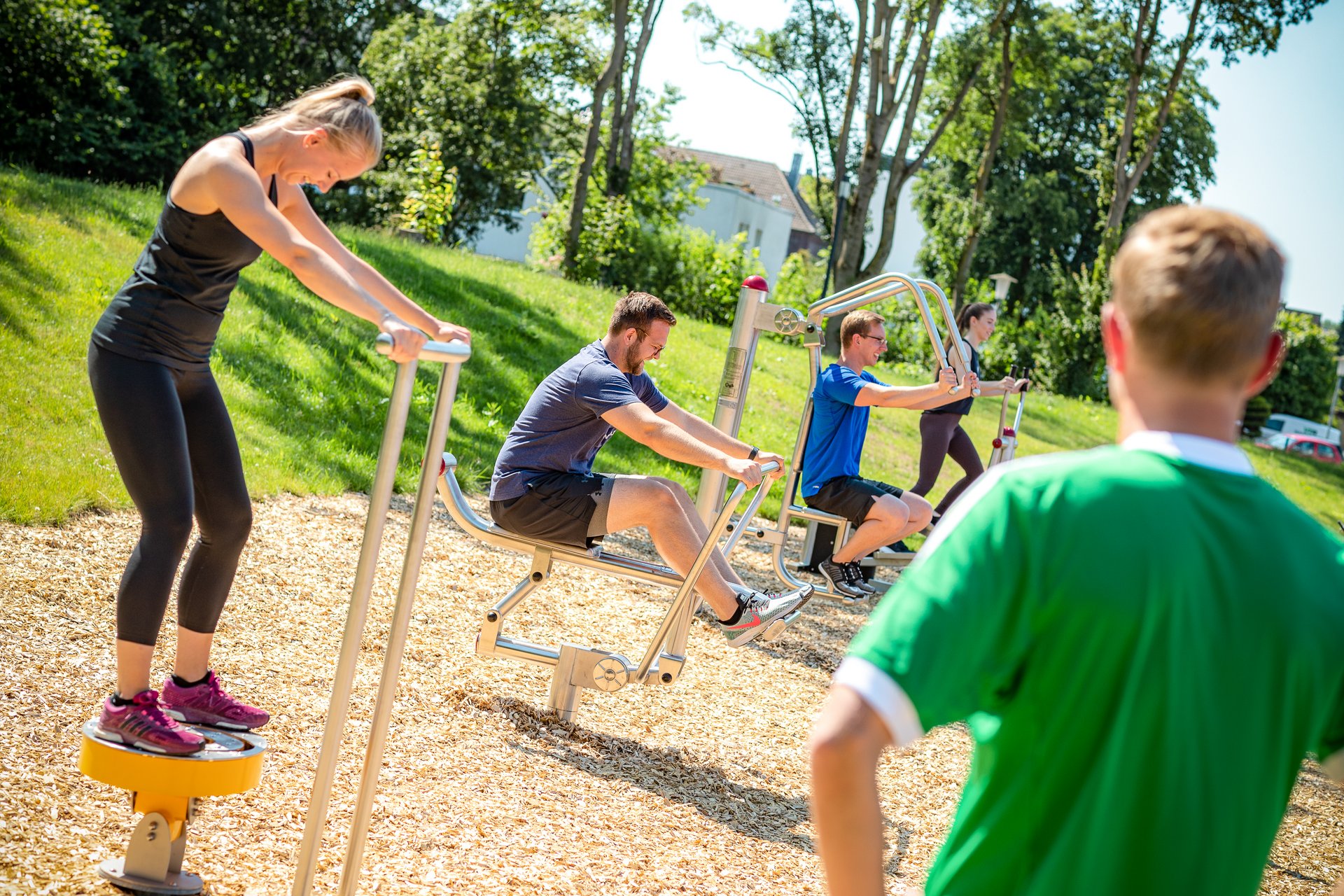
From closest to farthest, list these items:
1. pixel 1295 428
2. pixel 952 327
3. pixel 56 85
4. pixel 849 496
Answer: pixel 952 327 → pixel 849 496 → pixel 56 85 → pixel 1295 428

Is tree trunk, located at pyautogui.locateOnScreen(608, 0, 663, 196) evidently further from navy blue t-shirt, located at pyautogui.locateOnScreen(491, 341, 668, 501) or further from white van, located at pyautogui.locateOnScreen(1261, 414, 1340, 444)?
white van, located at pyautogui.locateOnScreen(1261, 414, 1340, 444)

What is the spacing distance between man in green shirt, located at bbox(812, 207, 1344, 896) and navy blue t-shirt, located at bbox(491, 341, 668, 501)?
3.01 metres

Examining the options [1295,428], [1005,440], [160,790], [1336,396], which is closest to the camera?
[160,790]

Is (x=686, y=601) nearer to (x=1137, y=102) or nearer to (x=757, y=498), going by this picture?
(x=757, y=498)

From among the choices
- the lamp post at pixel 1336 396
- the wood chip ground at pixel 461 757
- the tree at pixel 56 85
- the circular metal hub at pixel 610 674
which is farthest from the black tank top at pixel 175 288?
the lamp post at pixel 1336 396

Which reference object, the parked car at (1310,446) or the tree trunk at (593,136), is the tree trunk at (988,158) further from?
the parked car at (1310,446)

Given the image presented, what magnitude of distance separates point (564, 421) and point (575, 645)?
2.73 feet

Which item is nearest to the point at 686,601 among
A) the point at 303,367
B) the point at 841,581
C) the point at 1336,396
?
the point at 841,581

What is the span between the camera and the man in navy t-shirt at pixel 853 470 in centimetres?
564

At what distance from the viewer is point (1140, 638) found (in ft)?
3.41

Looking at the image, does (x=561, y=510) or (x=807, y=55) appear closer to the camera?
(x=561, y=510)

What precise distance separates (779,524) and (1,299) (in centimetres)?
533

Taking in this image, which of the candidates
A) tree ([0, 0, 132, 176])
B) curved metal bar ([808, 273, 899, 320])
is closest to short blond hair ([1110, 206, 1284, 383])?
curved metal bar ([808, 273, 899, 320])

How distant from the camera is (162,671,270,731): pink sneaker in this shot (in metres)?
2.69
